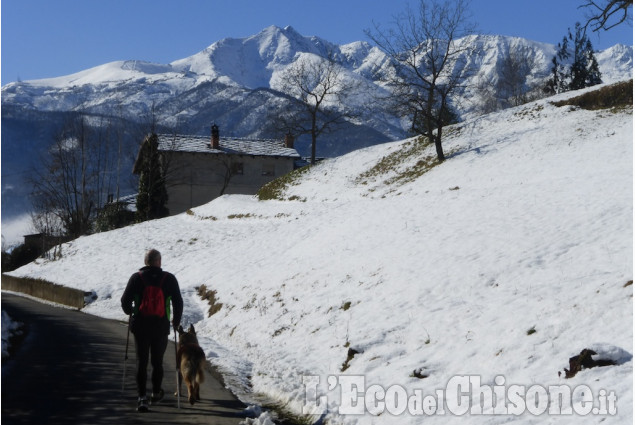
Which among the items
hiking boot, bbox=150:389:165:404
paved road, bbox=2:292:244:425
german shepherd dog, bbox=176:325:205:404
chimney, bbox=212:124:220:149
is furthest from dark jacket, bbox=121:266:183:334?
chimney, bbox=212:124:220:149

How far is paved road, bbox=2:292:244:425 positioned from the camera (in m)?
9.16

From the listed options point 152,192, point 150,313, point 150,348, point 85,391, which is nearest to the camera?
point 150,313

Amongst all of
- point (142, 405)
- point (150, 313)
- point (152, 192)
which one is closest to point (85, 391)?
point (142, 405)

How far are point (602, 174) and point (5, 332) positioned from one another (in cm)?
1807

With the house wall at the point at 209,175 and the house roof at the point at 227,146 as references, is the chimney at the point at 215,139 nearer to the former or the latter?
the house roof at the point at 227,146

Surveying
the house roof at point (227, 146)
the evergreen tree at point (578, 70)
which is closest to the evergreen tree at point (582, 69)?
the evergreen tree at point (578, 70)

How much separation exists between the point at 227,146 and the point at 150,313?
218 ft

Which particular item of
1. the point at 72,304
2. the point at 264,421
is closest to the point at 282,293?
the point at 264,421

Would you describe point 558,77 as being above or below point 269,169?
above

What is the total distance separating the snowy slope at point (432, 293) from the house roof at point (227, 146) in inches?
1577

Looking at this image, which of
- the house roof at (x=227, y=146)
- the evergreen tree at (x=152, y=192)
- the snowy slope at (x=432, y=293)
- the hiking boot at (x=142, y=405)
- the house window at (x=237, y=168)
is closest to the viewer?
the hiking boot at (x=142, y=405)

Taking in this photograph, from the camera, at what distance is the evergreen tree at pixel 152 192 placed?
66000 mm

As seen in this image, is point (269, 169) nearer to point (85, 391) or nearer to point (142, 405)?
point (85, 391)

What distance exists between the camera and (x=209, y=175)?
74.3 m
